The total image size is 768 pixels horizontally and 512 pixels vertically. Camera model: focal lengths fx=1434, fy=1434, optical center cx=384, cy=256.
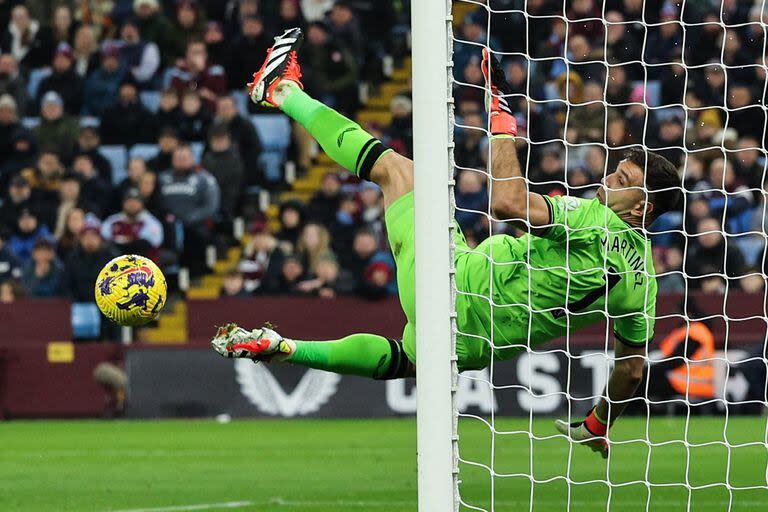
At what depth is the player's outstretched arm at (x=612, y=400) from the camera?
739cm

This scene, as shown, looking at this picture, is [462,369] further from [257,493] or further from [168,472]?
[168,472]

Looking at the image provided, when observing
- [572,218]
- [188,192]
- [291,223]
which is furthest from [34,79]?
[572,218]

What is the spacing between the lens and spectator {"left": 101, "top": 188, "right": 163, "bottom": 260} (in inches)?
601

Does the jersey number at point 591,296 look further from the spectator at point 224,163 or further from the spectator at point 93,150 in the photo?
the spectator at point 93,150

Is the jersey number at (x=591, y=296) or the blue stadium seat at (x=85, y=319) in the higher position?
the jersey number at (x=591, y=296)

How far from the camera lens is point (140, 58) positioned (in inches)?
709

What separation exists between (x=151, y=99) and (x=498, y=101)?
38.8ft

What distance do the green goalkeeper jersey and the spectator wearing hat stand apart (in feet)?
37.9

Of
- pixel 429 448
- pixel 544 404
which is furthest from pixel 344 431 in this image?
pixel 429 448

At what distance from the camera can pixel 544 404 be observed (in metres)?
13.9

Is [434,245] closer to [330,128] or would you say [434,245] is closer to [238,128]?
[330,128]

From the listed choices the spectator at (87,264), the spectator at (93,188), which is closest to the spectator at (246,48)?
the spectator at (93,188)

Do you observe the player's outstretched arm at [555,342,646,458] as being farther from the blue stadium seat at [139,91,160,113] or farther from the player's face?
the blue stadium seat at [139,91,160,113]

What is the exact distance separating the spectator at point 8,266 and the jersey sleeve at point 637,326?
31.9ft
